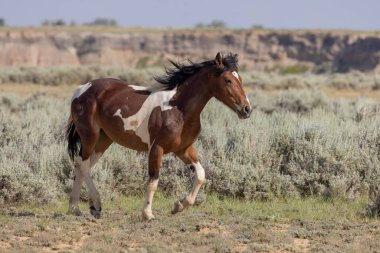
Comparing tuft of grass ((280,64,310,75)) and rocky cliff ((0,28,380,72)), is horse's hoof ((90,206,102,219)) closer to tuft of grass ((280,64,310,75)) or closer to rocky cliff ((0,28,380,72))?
rocky cliff ((0,28,380,72))

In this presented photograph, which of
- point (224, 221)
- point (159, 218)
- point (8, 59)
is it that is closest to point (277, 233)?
point (224, 221)

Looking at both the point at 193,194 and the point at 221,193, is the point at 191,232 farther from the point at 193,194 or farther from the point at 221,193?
the point at 221,193

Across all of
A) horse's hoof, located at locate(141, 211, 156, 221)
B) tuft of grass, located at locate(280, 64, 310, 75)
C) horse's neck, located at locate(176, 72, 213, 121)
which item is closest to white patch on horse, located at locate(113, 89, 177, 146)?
horse's neck, located at locate(176, 72, 213, 121)

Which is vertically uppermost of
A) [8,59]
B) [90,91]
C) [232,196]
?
[90,91]

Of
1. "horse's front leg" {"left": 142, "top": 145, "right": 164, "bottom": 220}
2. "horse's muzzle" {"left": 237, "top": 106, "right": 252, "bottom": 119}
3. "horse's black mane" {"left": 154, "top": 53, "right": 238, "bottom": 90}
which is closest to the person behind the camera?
"horse's muzzle" {"left": 237, "top": 106, "right": 252, "bottom": 119}

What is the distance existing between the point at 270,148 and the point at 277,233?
391 cm

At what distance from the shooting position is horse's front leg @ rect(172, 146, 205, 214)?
9141 mm

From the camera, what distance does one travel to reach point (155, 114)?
9148 mm

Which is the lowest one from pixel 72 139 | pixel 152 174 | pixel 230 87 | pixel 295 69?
pixel 295 69

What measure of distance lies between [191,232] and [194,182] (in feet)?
2.78

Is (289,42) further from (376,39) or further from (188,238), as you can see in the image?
(188,238)

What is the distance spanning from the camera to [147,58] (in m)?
78.8

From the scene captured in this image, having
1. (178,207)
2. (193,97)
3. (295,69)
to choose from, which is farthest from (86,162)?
(295,69)

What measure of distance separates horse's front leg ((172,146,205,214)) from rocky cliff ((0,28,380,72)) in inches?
2587
